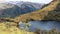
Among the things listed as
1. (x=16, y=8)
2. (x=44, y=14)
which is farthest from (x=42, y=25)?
(x=16, y=8)

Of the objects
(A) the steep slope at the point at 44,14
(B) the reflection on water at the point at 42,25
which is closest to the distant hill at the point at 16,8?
(A) the steep slope at the point at 44,14

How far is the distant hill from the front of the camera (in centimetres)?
199

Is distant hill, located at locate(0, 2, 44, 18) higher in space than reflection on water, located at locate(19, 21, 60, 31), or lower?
higher

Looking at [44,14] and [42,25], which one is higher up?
[44,14]

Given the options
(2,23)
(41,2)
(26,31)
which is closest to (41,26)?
(26,31)

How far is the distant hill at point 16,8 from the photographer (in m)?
1.99

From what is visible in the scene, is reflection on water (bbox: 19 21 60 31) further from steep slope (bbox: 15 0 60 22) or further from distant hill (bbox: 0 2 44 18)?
distant hill (bbox: 0 2 44 18)

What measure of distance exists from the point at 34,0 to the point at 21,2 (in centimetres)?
18

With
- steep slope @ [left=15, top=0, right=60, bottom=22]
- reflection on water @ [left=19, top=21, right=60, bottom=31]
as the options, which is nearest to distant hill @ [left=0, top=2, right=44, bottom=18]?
steep slope @ [left=15, top=0, right=60, bottom=22]

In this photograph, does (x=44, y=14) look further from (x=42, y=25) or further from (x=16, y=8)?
(x=16, y=8)

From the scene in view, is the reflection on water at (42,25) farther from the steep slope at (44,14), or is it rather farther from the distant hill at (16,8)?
the distant hill at (16,8)

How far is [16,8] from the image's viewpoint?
2023mm

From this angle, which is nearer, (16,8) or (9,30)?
(9,30)

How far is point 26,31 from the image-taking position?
192 centimetres
